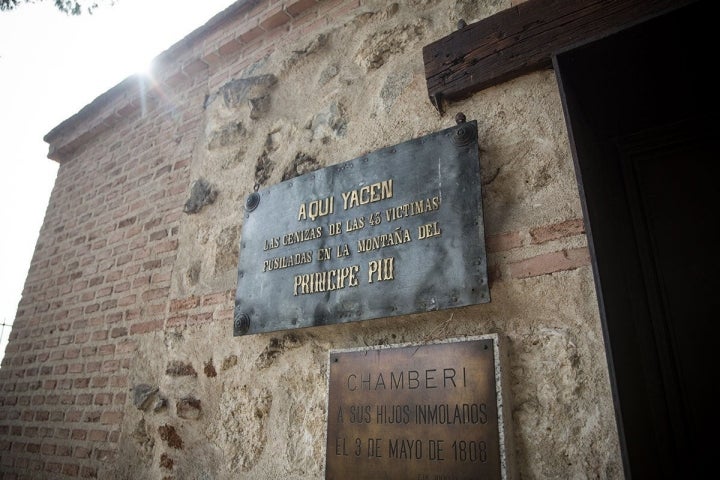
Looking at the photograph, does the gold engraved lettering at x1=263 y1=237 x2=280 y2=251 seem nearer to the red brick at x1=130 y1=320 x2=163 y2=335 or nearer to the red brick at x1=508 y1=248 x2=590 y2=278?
the red brick at x1=130 y1=320 x2=163 y2=335

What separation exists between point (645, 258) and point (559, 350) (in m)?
0.56

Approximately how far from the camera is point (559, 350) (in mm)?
1464

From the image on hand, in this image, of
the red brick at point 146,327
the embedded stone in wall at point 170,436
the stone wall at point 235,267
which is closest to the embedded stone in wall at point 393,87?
the stone wall at point 235,267

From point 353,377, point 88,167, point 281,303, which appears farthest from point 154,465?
point 88,167

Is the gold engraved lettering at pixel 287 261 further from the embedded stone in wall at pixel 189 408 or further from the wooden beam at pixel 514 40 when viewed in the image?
the wooden beam at pixel 514 40

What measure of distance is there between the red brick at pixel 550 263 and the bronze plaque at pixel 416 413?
270 millimetres

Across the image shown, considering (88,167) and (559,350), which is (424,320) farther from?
(88,167)

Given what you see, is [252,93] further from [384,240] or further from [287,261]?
[384,240]

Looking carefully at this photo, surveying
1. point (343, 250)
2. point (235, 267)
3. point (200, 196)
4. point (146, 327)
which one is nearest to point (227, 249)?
point (235, 267)

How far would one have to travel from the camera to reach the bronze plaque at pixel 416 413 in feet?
4.72

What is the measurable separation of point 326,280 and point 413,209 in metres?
0.49

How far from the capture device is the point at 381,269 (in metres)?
1.83

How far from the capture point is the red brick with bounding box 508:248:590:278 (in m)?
1.50

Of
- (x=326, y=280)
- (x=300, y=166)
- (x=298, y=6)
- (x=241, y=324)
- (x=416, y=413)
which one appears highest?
(x=298, y=6)
